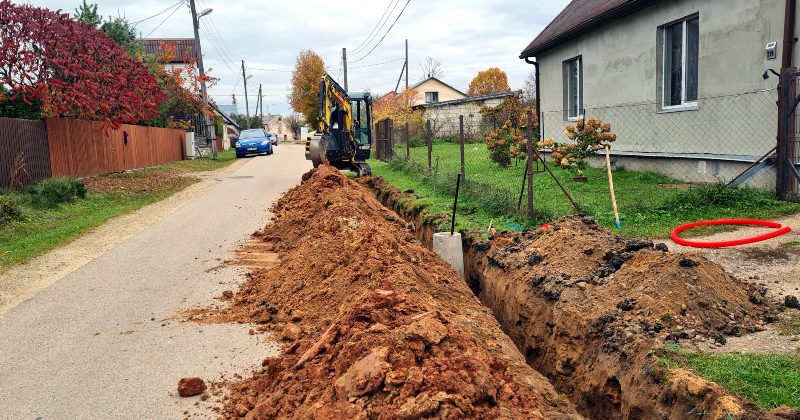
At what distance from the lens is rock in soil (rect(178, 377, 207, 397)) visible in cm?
400

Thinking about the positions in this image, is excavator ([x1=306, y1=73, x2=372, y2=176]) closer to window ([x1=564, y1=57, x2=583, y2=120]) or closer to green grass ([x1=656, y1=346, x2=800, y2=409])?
window ([x1=564, y1=57, x2=583, y2=120])

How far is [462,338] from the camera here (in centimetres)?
379

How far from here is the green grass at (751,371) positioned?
321 centimetres

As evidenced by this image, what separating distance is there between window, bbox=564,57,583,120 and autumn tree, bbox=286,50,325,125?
113 ft

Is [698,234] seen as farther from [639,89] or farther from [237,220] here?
[237,220]

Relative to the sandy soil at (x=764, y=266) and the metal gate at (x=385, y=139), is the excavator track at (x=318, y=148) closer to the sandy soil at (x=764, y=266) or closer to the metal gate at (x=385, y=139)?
the metal gate at (x=385, y=139)

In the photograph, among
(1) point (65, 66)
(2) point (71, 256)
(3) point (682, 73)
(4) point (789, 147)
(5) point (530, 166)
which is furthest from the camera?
(1) point (65, 66)

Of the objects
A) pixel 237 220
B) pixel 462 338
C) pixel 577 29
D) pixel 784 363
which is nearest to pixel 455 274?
pixel 462 338

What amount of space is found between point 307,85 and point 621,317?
4878cm

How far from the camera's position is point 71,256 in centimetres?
827

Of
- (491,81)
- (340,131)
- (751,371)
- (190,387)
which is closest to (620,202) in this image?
(751,371)

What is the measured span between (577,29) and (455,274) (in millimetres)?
10661

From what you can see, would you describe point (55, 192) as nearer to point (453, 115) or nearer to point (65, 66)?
point (65, 66)

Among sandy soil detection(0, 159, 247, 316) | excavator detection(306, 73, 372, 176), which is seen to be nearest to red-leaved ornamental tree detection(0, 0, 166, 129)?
sandy soil detection(0, 159, 247, 316)
